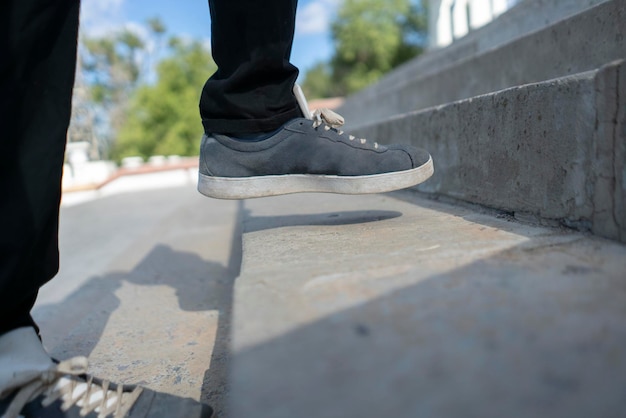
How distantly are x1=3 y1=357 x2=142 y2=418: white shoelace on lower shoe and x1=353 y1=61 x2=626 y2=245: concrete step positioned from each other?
3.26ft

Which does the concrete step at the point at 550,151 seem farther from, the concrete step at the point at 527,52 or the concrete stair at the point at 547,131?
the concrete step at the point at 527,52

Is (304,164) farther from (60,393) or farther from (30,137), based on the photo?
(60,393)

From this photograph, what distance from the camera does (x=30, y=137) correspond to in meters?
0.81

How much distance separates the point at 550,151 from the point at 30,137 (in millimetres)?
1120

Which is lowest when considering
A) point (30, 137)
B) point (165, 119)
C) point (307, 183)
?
point (307, 183)

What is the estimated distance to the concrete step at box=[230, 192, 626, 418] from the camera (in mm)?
537

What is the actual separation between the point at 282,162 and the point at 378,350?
0.75m

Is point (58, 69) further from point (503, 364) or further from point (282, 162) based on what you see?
point (503, 364)

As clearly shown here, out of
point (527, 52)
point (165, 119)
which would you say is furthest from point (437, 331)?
point (165, 119)

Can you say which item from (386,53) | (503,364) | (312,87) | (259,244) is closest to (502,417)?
(503,364)

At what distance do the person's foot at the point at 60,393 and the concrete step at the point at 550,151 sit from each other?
0.89 m

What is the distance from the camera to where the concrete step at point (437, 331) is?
0.54 meters

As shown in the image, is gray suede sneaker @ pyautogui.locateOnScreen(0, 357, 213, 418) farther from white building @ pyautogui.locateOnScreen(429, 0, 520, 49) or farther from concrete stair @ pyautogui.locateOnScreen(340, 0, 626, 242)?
white building @ pyautogui.locateOnScreen(429, 0, 520, 49)

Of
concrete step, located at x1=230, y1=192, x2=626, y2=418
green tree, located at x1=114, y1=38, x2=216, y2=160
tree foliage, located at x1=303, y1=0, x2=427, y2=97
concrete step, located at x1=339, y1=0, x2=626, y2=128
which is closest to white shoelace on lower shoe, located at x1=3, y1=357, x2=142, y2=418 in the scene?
concrete step, located at x1=230, y1=192, x2=626, y2=418
